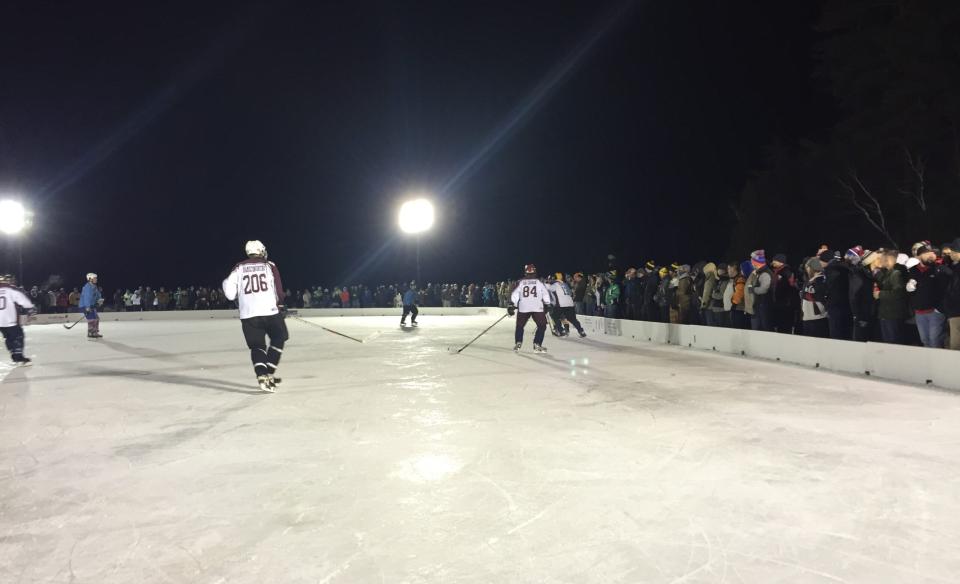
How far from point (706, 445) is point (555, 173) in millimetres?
43293

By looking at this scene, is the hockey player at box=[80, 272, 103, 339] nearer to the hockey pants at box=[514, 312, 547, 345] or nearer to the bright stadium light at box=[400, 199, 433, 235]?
the hockey pants at box=[514, 312, 547, 345]

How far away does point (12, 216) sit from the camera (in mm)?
28406

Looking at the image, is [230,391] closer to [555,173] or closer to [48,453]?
[48,453]

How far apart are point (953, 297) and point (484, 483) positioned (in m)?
7.58

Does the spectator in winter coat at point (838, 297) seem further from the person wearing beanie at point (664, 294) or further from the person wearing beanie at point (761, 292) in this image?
the person wearing beanie at point (664, 294)

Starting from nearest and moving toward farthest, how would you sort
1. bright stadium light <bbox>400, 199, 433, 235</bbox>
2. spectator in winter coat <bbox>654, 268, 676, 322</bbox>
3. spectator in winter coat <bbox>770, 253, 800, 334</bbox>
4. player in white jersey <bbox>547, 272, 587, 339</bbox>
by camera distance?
1. spectator in winter coat <bbox>770, 253, 800, 334</bbox>
2. spectator in winter coat <bbox>654, 268, 676, 322</bbox>
3. player in white jersey <bbox>547, 272, 587, 339</bbox>
4. bright stadium light <bbox>400, 199, 433, 235</bbox>

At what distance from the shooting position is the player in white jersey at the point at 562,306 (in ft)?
55.2

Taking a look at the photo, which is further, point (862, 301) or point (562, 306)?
point (562, 306)

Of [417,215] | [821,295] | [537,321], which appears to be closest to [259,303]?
[537,321]

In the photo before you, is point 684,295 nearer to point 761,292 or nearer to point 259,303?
point 761,292

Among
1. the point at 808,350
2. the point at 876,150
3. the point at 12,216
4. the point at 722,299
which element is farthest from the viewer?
the point at 876,150

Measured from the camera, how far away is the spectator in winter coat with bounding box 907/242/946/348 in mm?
8836

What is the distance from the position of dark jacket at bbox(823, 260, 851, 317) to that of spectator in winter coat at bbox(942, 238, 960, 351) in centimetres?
169

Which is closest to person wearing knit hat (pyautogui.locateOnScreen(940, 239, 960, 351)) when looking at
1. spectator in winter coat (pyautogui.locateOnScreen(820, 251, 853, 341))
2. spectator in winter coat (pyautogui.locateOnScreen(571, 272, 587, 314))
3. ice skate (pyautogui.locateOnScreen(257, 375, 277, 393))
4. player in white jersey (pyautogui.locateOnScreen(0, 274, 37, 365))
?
spectator in winter coat (pyautogui.locateOnScreen(820, 251, 853, 341))
